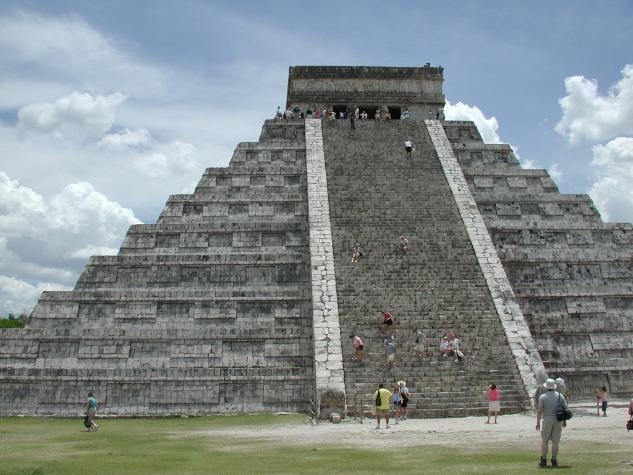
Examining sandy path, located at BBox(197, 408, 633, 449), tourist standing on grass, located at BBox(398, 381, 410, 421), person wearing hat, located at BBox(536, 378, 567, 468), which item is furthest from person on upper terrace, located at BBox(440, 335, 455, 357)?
person wearing hat, located at BBox(536, 378, 567, 468)

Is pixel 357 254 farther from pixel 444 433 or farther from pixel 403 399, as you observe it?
pixel 444 433

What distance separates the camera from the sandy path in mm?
10977

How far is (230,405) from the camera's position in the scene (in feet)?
56.9

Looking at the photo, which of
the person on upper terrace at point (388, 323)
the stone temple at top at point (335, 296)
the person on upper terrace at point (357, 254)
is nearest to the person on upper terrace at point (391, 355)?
the stone temple at top at point (335, 296)

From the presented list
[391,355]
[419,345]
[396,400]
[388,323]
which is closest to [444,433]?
[396,400]

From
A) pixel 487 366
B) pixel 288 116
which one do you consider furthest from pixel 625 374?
pixel 288 116

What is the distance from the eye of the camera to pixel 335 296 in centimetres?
1891

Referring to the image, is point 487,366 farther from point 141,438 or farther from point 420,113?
point 420,113

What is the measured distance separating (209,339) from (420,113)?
17.6 meters

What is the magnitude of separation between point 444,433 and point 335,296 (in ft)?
23.5

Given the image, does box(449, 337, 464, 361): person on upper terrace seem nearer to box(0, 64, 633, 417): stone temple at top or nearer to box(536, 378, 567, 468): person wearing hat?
box(0, 64, 633, 417): stone temple at top

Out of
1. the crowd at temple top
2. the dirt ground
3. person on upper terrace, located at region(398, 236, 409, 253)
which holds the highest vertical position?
the crowd at temple top

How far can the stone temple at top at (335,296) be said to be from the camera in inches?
682

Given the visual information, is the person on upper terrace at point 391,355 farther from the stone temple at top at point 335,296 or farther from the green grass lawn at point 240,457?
the green grass lawn at point 240,457
